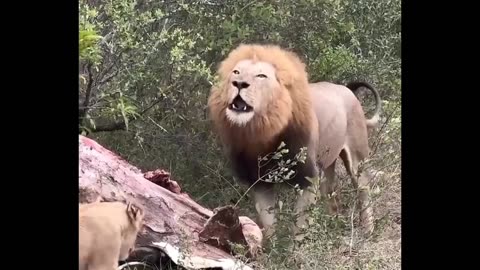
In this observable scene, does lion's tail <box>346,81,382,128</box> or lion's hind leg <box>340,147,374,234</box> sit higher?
lion's tail <box>346,81,382,128</box>

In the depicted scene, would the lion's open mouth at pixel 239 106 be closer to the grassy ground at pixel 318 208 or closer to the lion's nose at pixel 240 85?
the lion's nose at pixel 240 85

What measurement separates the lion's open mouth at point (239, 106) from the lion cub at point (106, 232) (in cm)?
32

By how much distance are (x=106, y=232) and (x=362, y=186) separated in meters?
0.65

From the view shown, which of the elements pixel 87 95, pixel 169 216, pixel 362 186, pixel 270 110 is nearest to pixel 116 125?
pixel 87 95

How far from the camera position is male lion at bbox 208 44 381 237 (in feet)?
6.56

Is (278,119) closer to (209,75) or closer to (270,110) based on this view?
(270,110)

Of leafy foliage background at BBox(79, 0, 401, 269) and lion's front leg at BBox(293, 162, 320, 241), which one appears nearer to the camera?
Answer: leafy foliage background at BBox(79, 0, 401, 269)

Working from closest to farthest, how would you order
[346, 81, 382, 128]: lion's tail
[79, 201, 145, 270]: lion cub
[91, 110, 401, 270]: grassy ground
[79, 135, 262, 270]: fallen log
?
[79, 201, 145, 270]: lion cub
[79, 135, 262, 270]: fallen log
[91, 110, 401, 270]: grassy ground
[346, 81, 382, 128]: lion's tail

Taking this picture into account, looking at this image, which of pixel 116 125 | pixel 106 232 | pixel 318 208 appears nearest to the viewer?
pixel 106 232

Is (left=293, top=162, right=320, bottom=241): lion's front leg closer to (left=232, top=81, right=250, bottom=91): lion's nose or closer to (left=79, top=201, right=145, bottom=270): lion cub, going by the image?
(left=232, top=81, right=250, bottom=91): lion's nose

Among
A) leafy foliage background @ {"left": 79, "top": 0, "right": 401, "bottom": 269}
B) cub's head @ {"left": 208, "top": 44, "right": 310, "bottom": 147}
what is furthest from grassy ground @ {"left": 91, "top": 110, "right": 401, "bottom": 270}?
cub's head @ {"left": 208, "top": 44, "right": 310, "bottom": 147}

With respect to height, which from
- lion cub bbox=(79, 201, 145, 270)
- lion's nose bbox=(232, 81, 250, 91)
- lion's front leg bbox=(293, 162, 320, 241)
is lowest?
lion cub bbox=(79, 201, 145, 270)

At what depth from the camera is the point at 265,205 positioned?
A: 2021 mm

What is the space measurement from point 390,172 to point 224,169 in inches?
15.2
